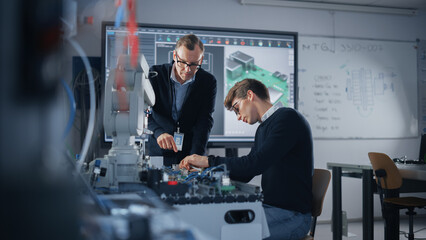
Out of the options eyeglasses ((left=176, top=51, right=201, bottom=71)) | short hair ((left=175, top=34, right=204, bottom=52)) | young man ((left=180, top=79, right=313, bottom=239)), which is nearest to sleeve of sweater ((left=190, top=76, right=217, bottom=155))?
eyeglasses ((left=176, top=51, right=201, bottom=71))

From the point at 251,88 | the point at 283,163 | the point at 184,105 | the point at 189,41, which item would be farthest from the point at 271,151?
the point at 184,105

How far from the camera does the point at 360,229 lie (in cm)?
395

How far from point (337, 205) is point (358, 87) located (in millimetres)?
2022

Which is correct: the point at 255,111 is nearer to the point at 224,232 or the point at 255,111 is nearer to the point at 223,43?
the point at 224,232

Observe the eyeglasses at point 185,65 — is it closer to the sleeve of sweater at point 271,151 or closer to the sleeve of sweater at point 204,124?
the sleeve of sweater at point 204,124

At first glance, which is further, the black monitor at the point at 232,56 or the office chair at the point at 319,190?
the black monitor at the point at 232,56

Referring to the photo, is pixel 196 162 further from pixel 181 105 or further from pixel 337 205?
pixel 337 205

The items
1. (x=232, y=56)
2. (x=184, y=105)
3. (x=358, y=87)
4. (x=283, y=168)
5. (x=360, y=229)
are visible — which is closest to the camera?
(x=283, y=168)

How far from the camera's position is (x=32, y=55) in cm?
27

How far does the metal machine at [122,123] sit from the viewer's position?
138 cm

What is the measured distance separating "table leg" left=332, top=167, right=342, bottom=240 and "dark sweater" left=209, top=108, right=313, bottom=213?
1.06 m

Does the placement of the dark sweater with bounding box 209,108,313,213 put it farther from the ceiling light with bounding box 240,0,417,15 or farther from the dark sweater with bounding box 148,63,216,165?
the ceiling light with bounding box 240,0,417,15

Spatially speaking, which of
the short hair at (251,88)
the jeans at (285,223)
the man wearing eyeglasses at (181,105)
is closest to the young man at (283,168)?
the jeans at (285,223)

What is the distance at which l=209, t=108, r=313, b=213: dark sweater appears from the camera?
167cm
